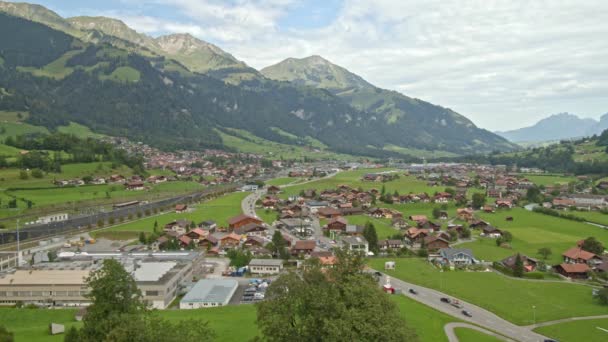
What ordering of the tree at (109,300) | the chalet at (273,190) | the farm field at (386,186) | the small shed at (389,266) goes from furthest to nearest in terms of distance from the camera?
1. the farm field at (386,186)
2. the chalet at (273,190)
3. the small shed at (389,266)
4. the tree at (109,300)

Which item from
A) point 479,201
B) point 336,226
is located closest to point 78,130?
point 336,226

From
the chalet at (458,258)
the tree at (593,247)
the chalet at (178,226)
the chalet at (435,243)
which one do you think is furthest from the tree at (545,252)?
the chalet at (178,226)

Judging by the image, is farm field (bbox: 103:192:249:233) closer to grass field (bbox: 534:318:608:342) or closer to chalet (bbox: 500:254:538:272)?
chalet (bbox: 500:254:538:272)

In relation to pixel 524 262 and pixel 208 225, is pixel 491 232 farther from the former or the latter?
pixel 208 225

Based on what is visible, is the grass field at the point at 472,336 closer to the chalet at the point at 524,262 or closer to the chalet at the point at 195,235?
the chalet at the point at 524,262

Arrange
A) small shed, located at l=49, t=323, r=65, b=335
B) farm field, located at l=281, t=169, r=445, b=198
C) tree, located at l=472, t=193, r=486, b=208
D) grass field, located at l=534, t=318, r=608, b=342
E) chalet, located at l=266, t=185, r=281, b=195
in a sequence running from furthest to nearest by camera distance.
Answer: farm field, located at l=281, t=169, r=445, b=198, chalet, located at l=266, t=185, r=281, b=195, tree, located at l=472, t=193, r=486, b=208, grass field, located at l=534, t=318, r=608, b=342, small shed, located at l=49, t=323, r=65, b=335

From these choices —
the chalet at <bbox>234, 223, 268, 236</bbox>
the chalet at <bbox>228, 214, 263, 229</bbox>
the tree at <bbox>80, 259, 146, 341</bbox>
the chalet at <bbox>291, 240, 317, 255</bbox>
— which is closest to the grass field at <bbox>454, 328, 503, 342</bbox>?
the tree at <bbox>80, 259, 146, 341</bbox>
